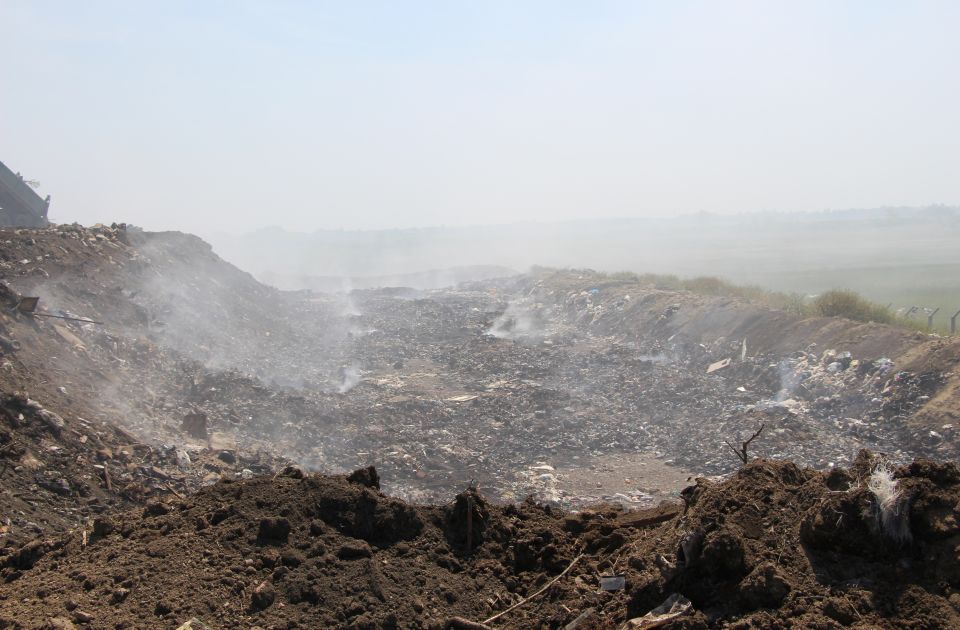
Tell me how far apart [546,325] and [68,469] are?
16196 mm

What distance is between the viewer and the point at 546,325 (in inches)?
849

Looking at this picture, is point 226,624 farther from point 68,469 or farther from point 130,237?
point 130,237

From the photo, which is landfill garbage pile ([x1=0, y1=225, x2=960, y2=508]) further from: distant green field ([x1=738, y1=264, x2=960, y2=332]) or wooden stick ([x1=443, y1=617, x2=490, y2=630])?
distant green field ([x1=738, y1=264, x2=960, y2=332])

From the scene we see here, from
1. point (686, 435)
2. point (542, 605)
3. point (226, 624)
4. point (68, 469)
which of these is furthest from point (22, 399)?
point (686, 435)

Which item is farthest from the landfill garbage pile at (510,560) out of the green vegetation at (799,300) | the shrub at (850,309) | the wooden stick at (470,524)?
the shrub at (850,309)

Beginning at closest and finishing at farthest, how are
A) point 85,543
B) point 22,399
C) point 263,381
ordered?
point 85,543
point 22,399
point 263,381

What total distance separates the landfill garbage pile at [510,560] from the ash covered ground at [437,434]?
0.02 meters

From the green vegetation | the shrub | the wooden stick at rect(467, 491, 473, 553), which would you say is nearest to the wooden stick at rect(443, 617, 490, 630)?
the wooden stick at rect(467, 491, 473, 553)

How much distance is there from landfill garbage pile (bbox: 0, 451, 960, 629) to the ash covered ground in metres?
0.02

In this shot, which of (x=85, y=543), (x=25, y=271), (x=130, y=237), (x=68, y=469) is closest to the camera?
(x=85, y=543)

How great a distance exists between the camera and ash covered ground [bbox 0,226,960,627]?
372 centimetres

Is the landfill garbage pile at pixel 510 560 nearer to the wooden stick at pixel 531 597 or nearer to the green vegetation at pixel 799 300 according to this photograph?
the wooden stick at pixel 531 597

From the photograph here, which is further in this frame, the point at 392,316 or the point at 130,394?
the point at 392,316

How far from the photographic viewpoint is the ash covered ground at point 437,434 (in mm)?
Answer: 3723
